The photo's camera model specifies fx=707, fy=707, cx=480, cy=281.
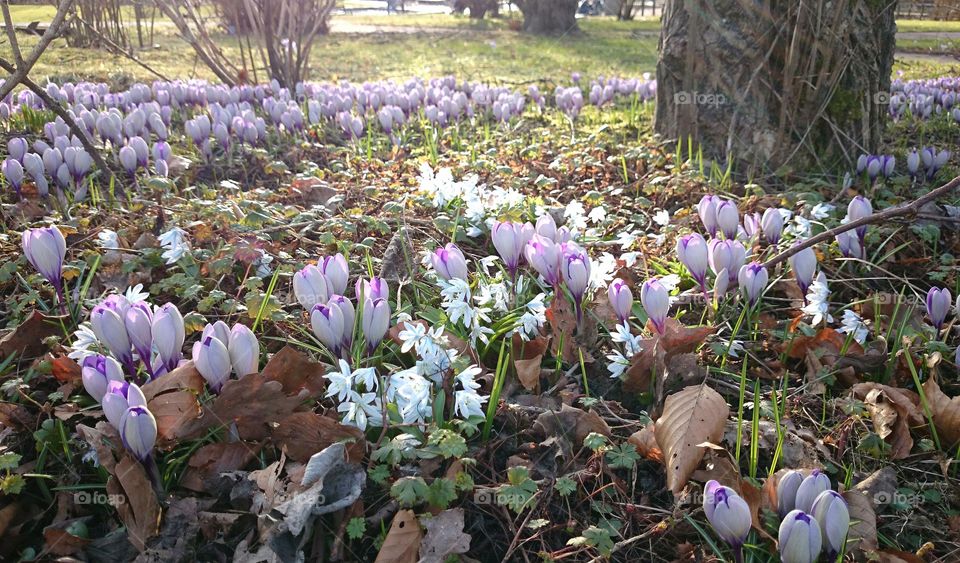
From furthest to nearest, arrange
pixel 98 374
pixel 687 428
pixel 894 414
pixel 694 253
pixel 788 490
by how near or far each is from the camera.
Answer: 1. pixel 694 253
2. pixel 894 414
3. pixel 687 428
4. pixel 98 374
5. pixel 788 490

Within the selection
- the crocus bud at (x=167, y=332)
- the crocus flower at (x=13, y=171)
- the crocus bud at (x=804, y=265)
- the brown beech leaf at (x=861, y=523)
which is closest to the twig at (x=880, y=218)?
the crocus bud at (x=804, y=265)

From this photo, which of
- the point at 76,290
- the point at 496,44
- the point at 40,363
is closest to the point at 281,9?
the point at 76,290

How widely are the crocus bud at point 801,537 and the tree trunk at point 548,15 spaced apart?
60.7ft

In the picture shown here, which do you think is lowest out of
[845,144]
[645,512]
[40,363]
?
[645,512]

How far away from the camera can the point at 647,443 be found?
Answer: 1804 millimetres

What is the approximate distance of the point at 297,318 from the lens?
2.34 m

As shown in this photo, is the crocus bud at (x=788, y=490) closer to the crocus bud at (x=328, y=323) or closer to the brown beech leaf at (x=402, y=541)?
the brown beech leaf at (x=402, y=541)

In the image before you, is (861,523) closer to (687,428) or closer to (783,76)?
(687,428)

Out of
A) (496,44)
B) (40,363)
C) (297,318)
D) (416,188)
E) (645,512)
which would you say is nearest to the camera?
(645,512)

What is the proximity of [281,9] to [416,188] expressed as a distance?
10.9ft

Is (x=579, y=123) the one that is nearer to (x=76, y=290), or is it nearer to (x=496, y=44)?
(x=76, y=290)

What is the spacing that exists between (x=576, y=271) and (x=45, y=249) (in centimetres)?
159

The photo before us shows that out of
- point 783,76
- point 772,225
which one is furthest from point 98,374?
point 783,76

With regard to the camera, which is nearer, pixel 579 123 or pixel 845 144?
pixel 845 144
